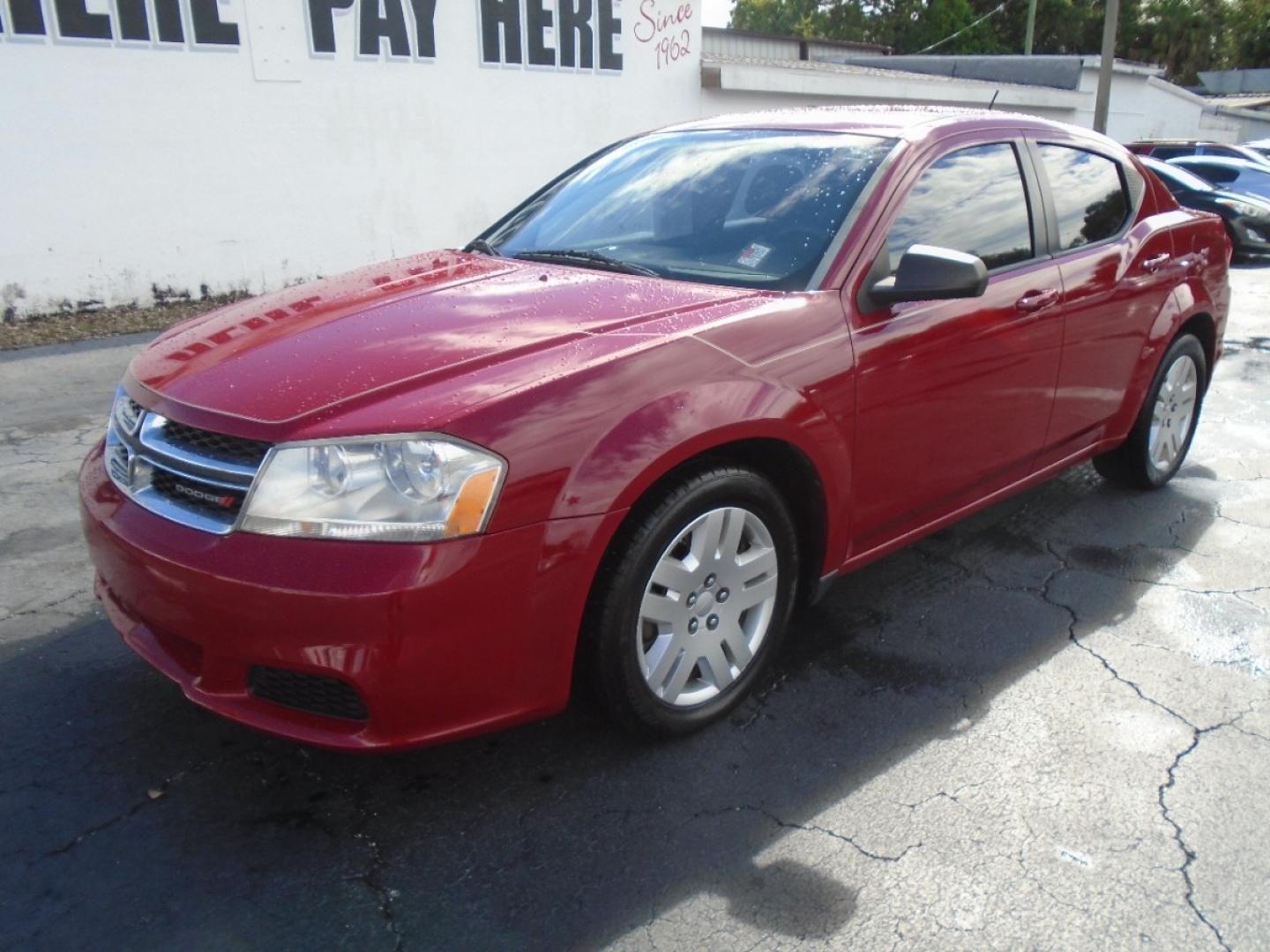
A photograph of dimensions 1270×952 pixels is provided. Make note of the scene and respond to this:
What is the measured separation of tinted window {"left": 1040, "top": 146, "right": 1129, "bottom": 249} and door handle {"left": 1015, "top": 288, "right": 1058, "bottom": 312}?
280 mm

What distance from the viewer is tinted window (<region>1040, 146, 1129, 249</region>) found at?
12.7 ft

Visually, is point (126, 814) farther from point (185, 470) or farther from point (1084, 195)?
point (1084, 195)

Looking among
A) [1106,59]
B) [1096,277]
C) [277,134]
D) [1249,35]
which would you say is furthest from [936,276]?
[1249,35]

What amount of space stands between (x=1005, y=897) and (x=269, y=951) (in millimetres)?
1559

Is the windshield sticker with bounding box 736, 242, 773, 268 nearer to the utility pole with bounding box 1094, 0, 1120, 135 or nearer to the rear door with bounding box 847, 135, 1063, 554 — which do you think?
the rear door with bounding box 847, 135, 1063, 554

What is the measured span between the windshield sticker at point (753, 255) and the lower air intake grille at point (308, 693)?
170cm

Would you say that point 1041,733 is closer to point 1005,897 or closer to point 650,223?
point 1005,897

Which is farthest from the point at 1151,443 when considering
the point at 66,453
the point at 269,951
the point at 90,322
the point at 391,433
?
the point at 90,322

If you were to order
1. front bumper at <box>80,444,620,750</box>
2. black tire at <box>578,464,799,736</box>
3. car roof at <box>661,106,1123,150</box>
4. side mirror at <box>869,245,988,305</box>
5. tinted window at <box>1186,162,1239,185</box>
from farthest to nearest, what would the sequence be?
tinted window at <box>1186,162,1239,185</box>
car roof at <box>661,106,1123,150</box>
side mirror at <box>869,245,988,305</box>
black tire at <box>578,464,799,736</box>
front bumper at <box>80,444,620,750</box>

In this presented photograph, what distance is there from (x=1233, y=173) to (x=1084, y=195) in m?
12.6

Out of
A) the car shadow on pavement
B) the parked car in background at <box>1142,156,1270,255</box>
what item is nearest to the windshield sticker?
the car shadow on pavement

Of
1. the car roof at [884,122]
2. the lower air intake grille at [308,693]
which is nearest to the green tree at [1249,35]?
the car roof at [884,122]

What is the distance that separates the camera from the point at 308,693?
7.51 ft

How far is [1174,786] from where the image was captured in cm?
264
